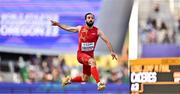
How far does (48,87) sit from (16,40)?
292 centimetres

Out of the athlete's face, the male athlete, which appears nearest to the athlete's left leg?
the male athlete

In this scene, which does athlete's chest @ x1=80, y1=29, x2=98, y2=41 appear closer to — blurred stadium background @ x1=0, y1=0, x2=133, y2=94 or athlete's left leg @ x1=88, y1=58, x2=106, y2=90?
athlete's left leg @ x1=88, y1=58, x2=106, y2=90

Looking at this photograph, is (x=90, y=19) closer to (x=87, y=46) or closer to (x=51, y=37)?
(x=87, y=46)

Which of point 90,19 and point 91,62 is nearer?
point 90,19

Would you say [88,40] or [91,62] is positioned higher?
[88,40]

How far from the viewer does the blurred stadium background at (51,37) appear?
17969 mm

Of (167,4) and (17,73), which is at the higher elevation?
(167,4)

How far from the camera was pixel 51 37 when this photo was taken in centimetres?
1866

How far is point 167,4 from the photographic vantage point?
19.6m

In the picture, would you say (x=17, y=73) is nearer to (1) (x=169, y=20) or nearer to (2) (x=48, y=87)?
(2) (x=48, y=87)

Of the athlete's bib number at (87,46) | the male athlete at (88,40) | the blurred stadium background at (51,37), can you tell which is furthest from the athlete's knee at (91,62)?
the blurred stadium background at (51,37)

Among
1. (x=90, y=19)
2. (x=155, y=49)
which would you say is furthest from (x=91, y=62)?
(x=155, y=49)

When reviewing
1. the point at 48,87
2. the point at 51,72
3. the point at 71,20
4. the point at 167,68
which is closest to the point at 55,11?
the point at 71,20

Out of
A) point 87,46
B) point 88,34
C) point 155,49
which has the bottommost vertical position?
point 155,49
